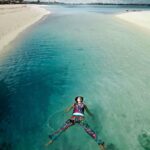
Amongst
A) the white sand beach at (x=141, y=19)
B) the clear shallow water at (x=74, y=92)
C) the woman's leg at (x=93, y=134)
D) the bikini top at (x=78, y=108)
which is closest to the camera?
the woman's leg at (x=93, y=134)

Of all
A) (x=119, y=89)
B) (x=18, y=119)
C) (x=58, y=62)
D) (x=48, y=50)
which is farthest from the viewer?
(x=48, y=50)

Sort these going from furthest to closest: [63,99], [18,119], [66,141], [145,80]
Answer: [145,80], [63,99], [18,119], [66,141]

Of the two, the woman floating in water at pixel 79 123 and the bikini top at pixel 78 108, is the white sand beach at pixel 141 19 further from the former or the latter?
the woman floating in water at pixel 79 123

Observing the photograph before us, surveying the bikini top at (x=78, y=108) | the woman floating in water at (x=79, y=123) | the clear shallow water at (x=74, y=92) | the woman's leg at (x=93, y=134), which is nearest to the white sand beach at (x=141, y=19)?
the clear shallow water at (x=74, y=92)

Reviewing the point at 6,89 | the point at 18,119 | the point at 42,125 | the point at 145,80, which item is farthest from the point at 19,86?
the point at 145,80

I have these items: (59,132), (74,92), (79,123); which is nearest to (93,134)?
(79,123)

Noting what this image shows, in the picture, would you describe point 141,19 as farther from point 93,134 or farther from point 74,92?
point 93,134

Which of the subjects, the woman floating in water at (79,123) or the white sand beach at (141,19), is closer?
the woman floating in water at (79,123)

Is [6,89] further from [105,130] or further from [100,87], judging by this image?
[105,130]
